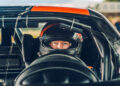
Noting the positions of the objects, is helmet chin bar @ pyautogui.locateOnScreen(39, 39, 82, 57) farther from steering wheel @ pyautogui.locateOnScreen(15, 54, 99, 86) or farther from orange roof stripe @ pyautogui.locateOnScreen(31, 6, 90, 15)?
orange roof stripe @ pyautogui.locateOnScreen(31, 6, 90, 15)

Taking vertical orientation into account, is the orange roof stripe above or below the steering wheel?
above

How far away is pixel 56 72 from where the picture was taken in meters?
2.44

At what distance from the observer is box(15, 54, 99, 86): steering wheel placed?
2414 mm

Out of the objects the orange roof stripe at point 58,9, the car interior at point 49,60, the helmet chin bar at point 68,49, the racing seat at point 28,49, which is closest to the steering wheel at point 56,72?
the car interior at point 49,60

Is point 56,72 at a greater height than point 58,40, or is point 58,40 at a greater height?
point 58,40

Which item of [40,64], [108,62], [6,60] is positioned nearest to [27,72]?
[40,64]

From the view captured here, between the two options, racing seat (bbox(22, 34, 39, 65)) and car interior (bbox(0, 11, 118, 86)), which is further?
racing seat (bbox(22, 34, 39, 65))

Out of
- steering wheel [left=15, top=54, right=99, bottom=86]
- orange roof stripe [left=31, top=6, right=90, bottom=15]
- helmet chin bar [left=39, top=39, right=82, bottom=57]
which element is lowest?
steering wheel [left=15, top=54, right=99, bottom=86]

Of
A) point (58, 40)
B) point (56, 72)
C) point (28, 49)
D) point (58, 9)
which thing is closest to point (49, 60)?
point (56, 72)

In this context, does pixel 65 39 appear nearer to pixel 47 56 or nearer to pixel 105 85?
pixel 47 56

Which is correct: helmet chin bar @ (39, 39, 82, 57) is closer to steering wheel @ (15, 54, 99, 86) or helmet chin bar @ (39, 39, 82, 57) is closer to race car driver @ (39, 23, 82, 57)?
race car driver @ (39, 23, 82, 57)

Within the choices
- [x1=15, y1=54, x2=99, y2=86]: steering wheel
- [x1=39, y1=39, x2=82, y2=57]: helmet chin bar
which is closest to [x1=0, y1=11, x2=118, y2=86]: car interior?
[x1=15, y1=54, x2=99, y2=86]: steering wheel

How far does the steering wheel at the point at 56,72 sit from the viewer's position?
2.41 metres

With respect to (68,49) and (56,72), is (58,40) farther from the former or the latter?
(56,72)
